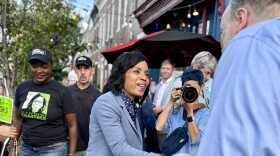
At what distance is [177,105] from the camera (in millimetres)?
2777

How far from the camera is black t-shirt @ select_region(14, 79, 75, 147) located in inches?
122

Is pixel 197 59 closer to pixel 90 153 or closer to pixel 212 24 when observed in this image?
pixel 90 153

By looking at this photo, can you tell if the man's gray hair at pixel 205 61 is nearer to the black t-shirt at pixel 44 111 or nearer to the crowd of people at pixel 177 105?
the crowd of people at pixel 177 105

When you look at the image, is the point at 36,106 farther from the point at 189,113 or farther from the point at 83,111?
the point at 189,113

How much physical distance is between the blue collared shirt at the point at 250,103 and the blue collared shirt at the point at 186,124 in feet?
5.27

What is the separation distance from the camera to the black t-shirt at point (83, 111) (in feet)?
12.5

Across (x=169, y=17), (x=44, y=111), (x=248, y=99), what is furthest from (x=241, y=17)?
(x=169, y=17)

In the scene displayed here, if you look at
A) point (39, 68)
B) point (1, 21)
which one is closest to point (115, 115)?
point (39, 68)

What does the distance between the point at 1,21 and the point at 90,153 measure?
19.4 feet

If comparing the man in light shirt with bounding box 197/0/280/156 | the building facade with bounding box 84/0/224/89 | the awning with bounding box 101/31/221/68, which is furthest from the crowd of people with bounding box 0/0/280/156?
the building facade with bounding box 84/0/224/89

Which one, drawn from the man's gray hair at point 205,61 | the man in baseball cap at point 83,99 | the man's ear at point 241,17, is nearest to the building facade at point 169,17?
the man's gray hair at point 205,61

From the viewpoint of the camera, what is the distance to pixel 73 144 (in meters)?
3.24

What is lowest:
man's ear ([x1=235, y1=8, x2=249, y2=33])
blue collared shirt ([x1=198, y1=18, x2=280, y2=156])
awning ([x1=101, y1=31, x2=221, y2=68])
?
blue collared shirt ([x1=198, y1=18, x2=280, y2=156])

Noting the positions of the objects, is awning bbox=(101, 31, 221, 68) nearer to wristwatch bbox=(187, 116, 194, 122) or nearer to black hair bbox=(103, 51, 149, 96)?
wristwatch bbox=(187, 116, 194, 122)
